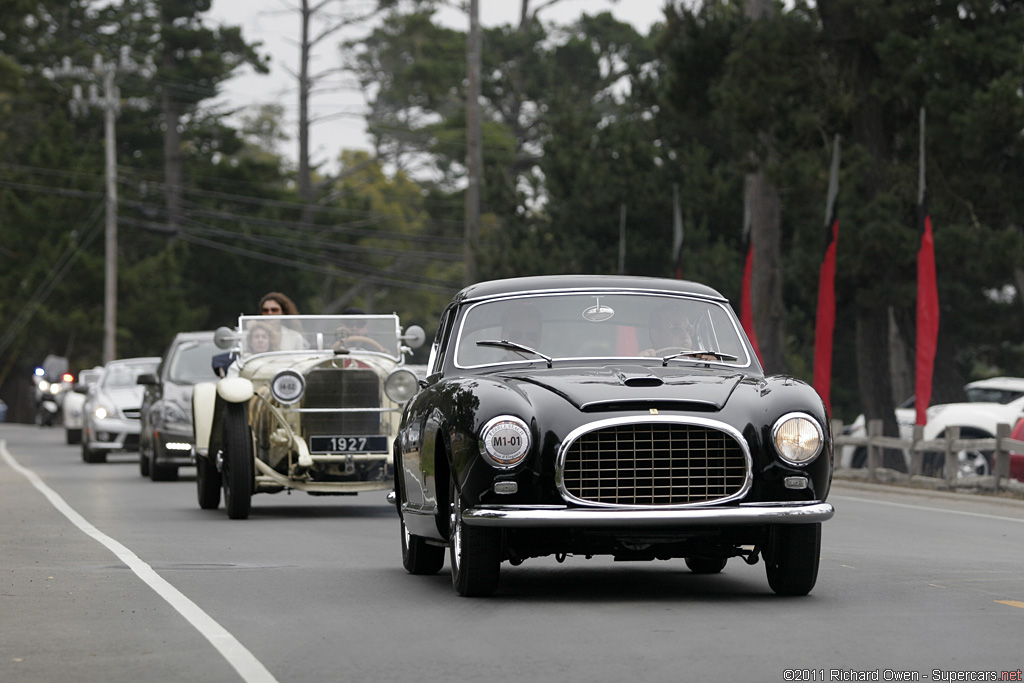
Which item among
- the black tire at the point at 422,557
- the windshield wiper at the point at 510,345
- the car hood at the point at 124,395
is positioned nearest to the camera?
the windshield wiper at the point at 510,345

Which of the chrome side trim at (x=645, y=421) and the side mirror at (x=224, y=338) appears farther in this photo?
the side mirror at (x=224, y=338)

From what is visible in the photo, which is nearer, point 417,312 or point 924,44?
point 924,44

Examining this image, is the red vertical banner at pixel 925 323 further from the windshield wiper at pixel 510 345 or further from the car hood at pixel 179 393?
the windshield wiper at pixel 510 345

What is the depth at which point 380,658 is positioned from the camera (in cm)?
768

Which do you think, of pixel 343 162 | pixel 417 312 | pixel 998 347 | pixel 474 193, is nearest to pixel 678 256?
pixel 474 193

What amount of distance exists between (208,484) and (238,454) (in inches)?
69.5

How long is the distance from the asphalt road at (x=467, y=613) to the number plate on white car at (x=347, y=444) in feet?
3.68

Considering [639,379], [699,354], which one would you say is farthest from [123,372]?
[639,379]

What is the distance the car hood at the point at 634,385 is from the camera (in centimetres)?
933

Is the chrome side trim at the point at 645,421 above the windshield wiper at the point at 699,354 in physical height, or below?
below

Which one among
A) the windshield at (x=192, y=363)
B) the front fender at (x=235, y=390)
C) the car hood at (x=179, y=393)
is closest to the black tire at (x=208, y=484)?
the front fender at (x=235, y=390)

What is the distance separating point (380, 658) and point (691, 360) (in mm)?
3429

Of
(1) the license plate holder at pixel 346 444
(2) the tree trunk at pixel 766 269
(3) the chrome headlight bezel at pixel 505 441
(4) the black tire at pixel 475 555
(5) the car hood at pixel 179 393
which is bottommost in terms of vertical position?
(4) the black tire at pixel 475 555

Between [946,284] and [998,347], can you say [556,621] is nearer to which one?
[946,284]
